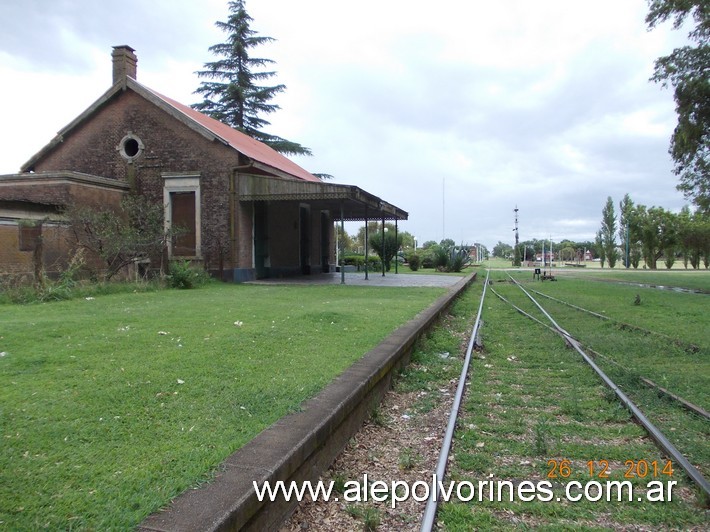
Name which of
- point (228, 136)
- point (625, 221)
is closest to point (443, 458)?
point (228, 136)

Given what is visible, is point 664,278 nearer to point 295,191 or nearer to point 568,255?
point 295,191

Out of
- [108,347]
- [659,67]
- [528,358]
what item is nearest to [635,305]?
[528,358]

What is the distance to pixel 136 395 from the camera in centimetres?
408

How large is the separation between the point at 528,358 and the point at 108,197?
50.5 feet

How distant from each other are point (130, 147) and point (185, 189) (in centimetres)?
290

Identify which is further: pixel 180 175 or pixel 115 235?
pixel 180 175

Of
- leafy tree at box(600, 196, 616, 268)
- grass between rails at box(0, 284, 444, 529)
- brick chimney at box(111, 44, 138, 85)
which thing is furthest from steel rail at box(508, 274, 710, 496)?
leafy tree at box(600, 196, 616, 268)

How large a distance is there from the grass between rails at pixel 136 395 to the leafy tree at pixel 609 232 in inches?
2675

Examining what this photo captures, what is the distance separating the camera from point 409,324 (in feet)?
27.6

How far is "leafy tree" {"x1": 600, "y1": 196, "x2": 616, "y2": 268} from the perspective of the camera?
67.9 metres

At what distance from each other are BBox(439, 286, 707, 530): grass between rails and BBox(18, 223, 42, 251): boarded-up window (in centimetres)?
1258

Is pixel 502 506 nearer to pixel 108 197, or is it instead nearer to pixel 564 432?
pixel 564 432

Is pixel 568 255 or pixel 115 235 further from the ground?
pixel 568 255

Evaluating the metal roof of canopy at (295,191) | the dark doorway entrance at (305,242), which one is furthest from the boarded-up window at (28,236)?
the dark doorway entrance at (305,242)
